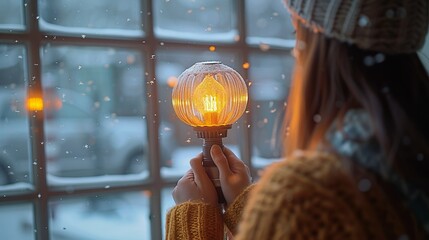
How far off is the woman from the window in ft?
3.20

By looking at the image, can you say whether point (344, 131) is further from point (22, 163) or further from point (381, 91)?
point (22, 163)

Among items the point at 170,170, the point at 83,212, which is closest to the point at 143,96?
the point at 170,170

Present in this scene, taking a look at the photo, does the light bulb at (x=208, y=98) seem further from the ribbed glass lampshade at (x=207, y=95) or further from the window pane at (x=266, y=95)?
the window pane at (x=266, y=95)

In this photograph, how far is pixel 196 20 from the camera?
1786 mm

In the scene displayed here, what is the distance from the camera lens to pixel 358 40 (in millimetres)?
572

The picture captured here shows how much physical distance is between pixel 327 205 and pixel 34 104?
1152mm

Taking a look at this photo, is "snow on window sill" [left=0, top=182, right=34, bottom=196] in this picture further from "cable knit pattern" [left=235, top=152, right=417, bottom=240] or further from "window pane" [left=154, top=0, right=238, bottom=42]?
"cable knit pattern" [left=235, top=152, right=417, bottom=240]

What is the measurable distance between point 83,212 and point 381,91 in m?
1.20

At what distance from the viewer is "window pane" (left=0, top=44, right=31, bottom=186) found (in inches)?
58.6

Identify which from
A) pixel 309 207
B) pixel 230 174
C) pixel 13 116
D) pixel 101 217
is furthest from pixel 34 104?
pixel 309 207

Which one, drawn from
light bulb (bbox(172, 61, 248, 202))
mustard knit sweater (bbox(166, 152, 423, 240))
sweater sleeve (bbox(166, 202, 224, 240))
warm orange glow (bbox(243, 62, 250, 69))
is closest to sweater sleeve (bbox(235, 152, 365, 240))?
mustard knit sweater (bbox(166, 152, 423, 240))

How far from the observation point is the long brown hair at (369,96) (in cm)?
55

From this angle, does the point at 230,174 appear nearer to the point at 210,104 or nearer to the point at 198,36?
the point at 210,104

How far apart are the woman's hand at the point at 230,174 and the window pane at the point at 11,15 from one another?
79cm
